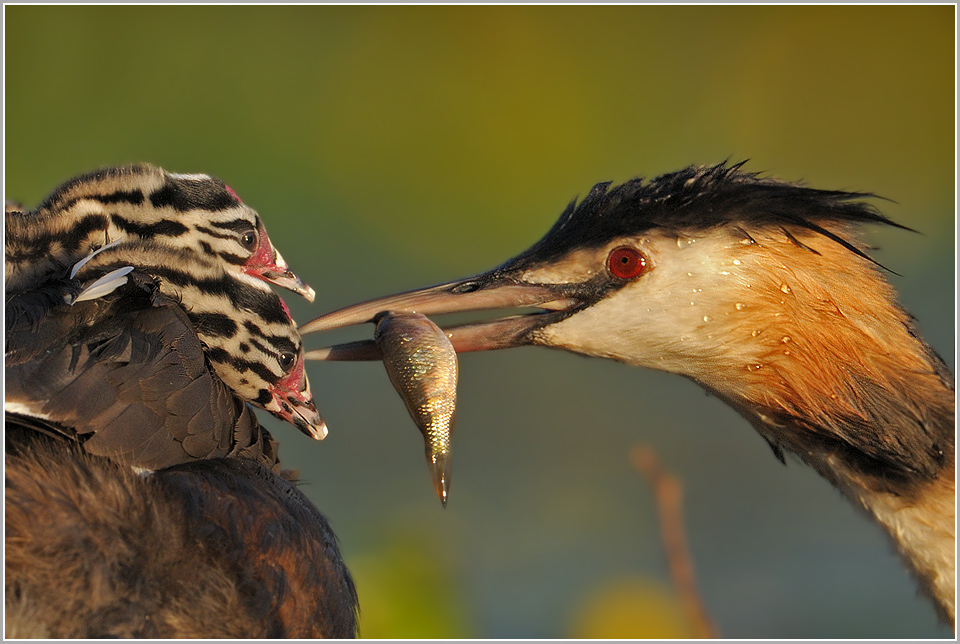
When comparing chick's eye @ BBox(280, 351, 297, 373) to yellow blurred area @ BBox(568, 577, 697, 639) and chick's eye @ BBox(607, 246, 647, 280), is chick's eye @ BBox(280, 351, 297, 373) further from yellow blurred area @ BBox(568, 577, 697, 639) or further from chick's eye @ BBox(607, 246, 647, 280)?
yellow blurred area @ BBox(568, 577, 697, 639)

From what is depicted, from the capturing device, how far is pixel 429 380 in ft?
8.32

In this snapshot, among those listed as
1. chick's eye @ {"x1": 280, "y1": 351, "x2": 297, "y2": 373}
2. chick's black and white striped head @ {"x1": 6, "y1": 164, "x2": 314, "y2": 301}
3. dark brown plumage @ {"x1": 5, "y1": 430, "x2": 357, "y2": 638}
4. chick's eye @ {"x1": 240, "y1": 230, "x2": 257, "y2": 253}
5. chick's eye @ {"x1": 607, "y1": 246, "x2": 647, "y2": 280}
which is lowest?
dark brown plumage @ {"x1": 5, "y1": 430, "x2": 357, "y2": 638}

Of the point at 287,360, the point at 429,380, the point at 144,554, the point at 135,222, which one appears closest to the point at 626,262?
the point at 429,380

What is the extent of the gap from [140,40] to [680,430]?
4587 mm

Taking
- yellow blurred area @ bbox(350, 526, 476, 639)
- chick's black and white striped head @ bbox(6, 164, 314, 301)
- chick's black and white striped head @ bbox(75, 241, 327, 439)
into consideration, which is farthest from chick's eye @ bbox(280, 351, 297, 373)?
yellow blurred area @ bbox(350, 526, 476, 639)

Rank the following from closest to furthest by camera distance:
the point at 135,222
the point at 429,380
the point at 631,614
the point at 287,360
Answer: the point at 135,222 < the point at 287,360 < the point at 429,380 < the point at 631,614

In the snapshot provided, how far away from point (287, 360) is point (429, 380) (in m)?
0.38

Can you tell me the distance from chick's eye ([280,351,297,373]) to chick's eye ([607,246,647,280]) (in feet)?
2.90

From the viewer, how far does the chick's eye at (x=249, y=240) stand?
7.90ft

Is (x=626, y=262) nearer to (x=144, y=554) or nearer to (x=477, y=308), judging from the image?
(x=477, y=308)

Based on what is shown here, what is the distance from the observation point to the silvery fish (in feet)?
8.18

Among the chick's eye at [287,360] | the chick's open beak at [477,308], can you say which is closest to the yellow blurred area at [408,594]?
the chick's open beak at [477,308]

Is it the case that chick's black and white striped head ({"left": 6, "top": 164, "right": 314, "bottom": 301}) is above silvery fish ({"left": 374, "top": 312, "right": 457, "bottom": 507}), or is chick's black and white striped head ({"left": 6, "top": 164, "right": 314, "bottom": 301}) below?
above

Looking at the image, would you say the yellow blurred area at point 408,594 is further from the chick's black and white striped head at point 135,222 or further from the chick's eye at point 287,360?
the chick's black and white striped head at point 135,222
